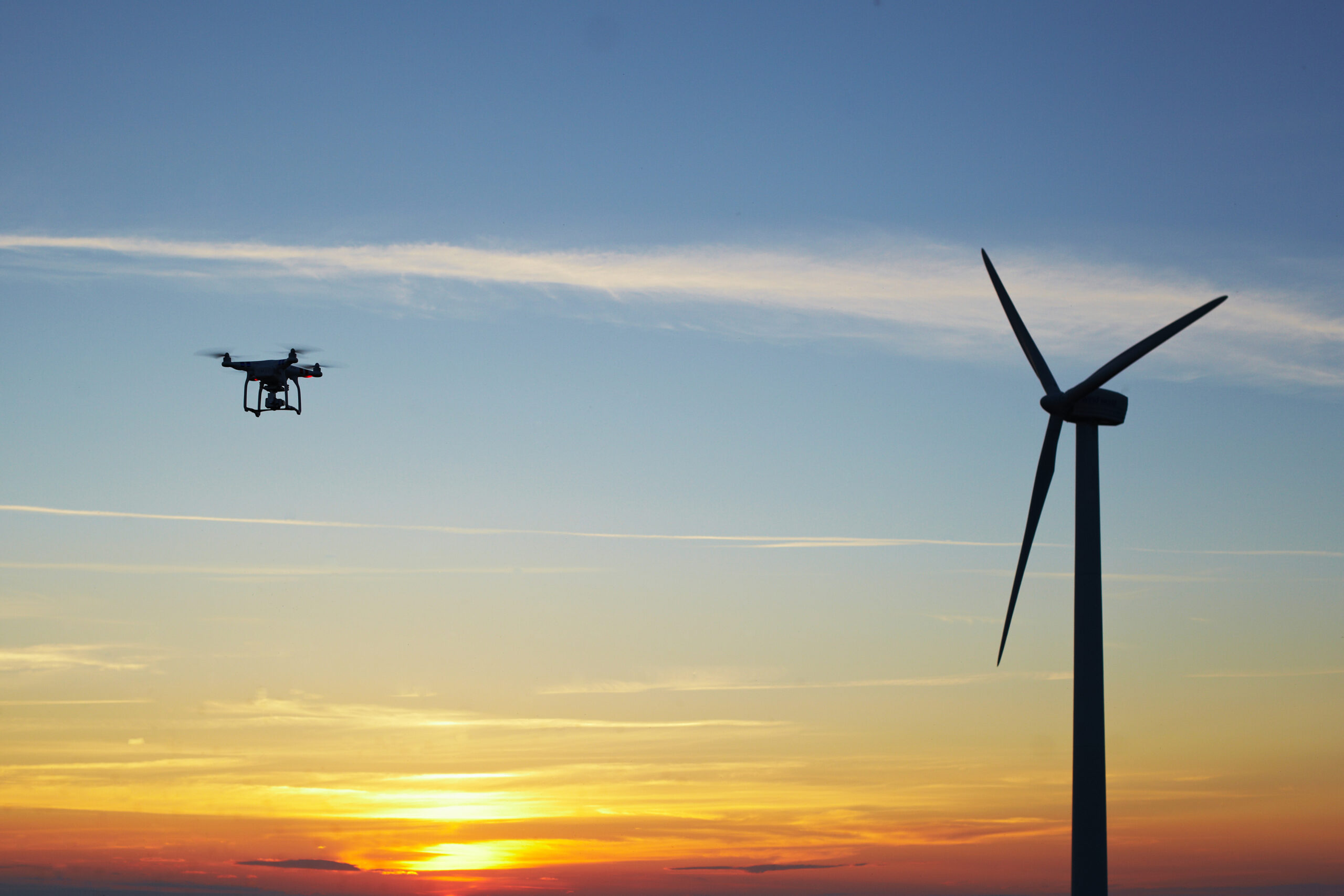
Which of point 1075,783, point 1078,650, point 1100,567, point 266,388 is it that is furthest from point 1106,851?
point 266,388

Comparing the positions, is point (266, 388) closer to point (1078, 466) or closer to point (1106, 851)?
point (1078, 466)

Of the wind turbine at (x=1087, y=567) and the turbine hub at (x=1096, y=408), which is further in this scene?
the turbine hub at (x=1096, y=408)

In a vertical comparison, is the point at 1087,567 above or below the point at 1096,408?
below

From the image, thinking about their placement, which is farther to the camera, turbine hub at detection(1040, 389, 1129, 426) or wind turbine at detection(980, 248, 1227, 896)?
turbine hub at detection(1040, 389, 1129, 426)
